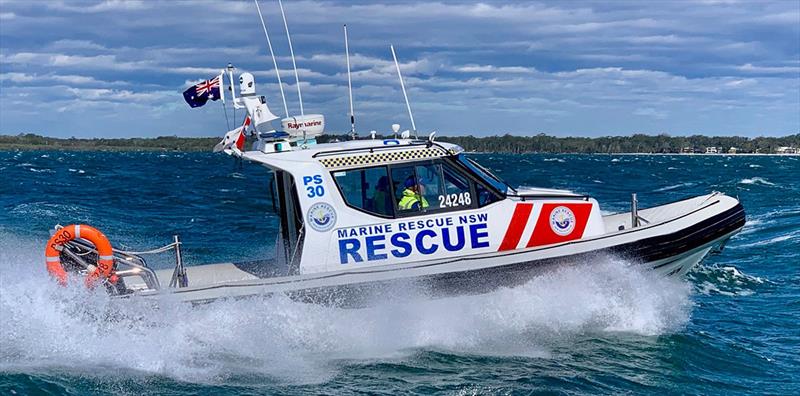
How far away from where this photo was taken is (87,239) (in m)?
9.08

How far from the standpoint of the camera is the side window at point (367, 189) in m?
9.44

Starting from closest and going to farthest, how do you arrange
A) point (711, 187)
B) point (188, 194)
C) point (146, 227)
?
point (146, 227) → point (188, 194) → point (711, 187)

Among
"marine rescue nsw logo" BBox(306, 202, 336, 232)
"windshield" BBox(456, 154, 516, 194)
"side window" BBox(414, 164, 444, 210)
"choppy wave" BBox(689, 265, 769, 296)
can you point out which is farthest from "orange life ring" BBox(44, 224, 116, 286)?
"choppy wave" BBox(689, 265, 769, 296)

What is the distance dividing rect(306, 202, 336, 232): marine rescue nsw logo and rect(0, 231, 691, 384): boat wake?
0.86 metres

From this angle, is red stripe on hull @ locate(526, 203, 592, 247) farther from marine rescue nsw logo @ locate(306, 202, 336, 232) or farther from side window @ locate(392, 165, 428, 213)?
marine rescue nsw logo @ locate(306, 202, 336, 232)

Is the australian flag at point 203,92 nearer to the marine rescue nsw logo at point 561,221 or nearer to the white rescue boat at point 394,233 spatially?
the white rescue boat at point 394,233


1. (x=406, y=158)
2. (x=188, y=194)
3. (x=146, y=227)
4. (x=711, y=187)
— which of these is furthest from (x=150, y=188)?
(x=406, y=158)

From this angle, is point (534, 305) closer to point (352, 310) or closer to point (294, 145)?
point (352, 310)

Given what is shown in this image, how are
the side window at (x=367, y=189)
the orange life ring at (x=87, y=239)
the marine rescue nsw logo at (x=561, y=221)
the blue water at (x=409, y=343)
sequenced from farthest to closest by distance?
the marine rescue nsw logo at (x=561, y=221)
the side window at (x=367, y=189)
the orange life ring at (x=87, y=239)
the blue water at (x=409, y=343)

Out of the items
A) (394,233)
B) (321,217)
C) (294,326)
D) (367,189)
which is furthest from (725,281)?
(294,326)

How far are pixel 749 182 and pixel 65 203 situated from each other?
29.1 metres

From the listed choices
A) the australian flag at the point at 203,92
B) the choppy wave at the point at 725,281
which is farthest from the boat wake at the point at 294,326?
the choppy wave at the point at 725,281

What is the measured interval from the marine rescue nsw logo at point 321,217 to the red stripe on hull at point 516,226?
185 cm

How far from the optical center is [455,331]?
30.9ft
